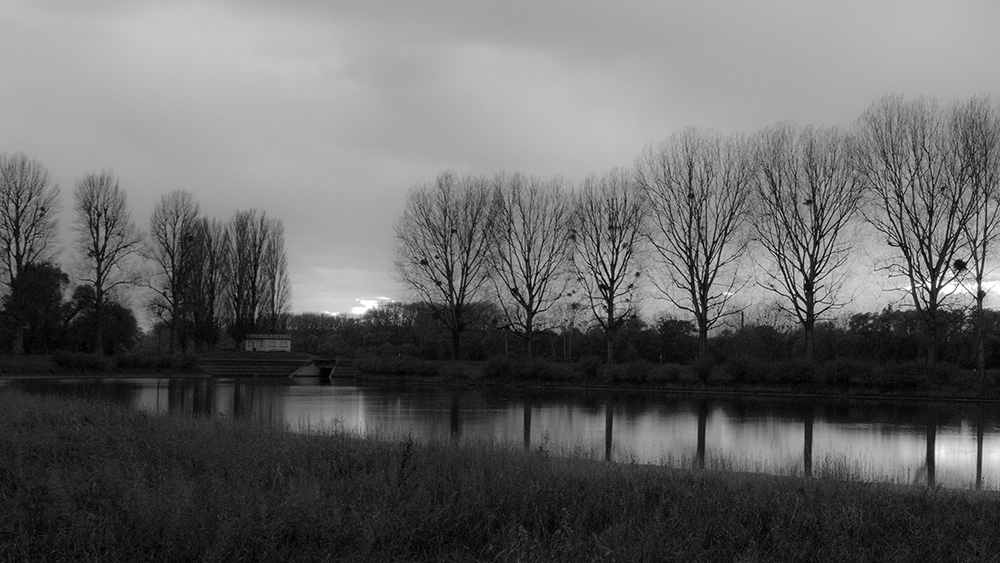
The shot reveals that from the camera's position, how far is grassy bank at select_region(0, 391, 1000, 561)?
680cm

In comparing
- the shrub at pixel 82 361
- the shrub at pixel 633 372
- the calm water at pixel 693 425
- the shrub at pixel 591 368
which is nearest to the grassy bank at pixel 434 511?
the calm water at pixel 693 425

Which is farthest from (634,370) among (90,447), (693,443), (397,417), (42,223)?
(42,223)

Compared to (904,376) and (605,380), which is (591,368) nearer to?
(605,380)

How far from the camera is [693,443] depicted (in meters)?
19.3

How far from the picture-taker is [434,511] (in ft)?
25.8

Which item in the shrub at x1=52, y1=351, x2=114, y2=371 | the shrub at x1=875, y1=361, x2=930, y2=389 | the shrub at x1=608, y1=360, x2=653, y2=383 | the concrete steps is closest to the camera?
the shrub at x1=875, y1=361, x2=930, y2=389

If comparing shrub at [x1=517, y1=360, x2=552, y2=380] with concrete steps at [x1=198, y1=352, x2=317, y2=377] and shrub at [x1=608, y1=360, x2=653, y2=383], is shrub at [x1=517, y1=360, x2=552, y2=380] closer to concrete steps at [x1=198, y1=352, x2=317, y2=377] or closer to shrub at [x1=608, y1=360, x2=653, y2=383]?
shrub at [x1=608, y1=360, x2=653, y2=383]

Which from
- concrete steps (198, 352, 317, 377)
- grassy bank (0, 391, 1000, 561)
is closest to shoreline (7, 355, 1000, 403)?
concrete steps (198, 352, 317, 377)

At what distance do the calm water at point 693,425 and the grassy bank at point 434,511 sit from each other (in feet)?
10.9

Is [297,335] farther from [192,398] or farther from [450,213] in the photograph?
[192,398]

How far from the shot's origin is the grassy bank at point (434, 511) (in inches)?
268

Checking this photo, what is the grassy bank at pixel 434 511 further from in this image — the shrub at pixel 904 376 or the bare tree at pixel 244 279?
the bare tree at pixel 244 279

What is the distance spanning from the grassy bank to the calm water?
332cm

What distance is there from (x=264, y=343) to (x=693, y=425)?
5082 cm
